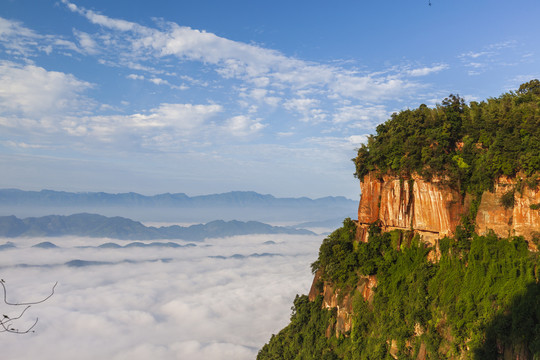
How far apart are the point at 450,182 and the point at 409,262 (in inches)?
377

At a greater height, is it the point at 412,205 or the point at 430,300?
the point at 412,205

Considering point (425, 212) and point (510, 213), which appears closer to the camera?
point (510, 213)

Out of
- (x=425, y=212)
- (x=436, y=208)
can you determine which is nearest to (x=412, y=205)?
(x=425, y=212)

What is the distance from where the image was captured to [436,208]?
41.8 meters

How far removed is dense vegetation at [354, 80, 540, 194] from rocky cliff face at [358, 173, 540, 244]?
109cm

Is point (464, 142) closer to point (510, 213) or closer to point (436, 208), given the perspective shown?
point (436, 208)

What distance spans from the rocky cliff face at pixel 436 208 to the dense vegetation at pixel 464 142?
3.58 feet

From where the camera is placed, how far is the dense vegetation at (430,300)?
107 feet

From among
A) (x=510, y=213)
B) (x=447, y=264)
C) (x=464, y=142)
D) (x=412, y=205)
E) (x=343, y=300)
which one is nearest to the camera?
(x=510, y=213)

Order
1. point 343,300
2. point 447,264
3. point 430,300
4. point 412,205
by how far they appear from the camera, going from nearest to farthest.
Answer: point 430,300
point 447,264
point 412,205
point 343,300

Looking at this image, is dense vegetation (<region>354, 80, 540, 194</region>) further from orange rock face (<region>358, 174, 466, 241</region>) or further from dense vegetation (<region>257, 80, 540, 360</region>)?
orange rock face (<region>358, 174, 466, 241</region>)

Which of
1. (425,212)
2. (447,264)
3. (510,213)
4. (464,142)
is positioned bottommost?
(447,264)

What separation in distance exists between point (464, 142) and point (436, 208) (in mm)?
7339

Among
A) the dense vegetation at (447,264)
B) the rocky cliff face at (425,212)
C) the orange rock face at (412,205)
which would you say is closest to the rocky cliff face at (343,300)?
the rocky cliff face at (425,212)
